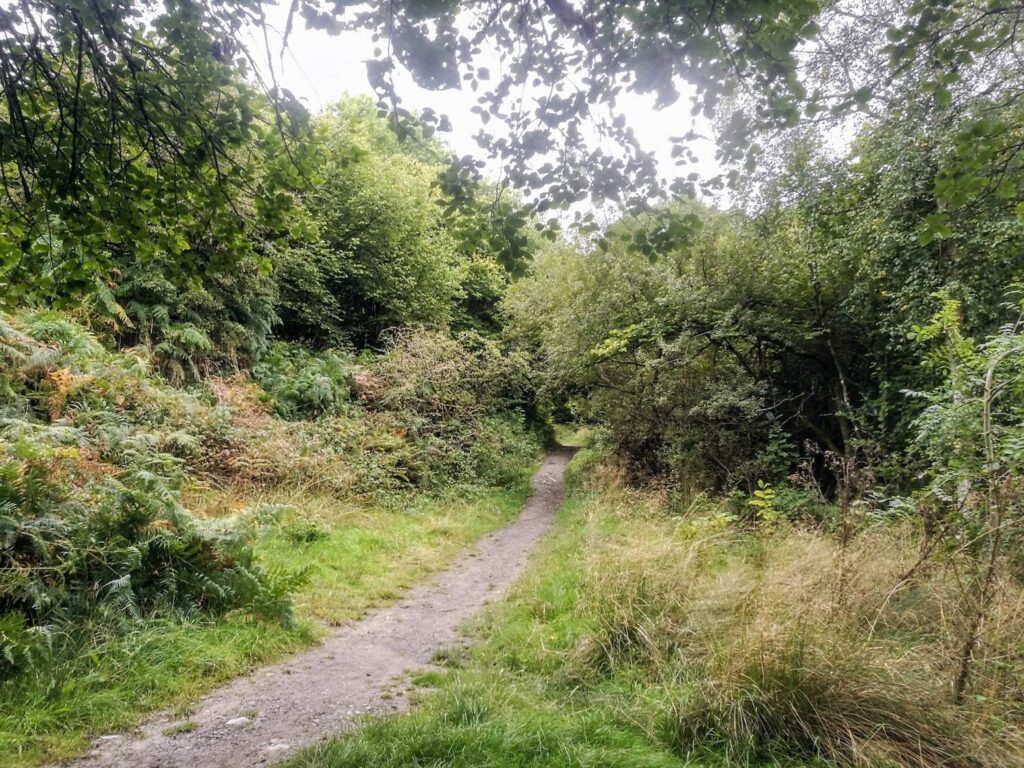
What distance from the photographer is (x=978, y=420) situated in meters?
5.29

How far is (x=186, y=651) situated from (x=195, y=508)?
3.35 meters

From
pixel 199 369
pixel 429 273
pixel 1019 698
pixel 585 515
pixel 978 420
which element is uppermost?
pixel 429 273

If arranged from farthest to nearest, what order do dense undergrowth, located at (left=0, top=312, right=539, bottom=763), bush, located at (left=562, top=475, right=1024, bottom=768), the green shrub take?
the green shrub → dense undergrowth, located at (left=0, top=312, right=539, bottom=763) → bush, located at (left=562, top=475, right=1024, bottom=768)

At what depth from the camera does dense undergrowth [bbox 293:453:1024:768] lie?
3062 millimetres

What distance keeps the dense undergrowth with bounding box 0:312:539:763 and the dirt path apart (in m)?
0.25

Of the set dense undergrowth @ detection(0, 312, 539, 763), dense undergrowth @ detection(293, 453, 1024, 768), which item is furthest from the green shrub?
dense undergrowth @ detection(293, 453, 1024, 768)

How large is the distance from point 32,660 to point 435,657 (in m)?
3.04

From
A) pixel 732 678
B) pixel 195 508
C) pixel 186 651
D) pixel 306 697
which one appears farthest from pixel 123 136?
pixel 732 678

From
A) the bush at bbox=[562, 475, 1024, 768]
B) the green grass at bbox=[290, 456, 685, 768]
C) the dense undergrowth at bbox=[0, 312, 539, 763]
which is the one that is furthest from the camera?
the dense undergrowth at bbox=[0, 312, 539, 763]

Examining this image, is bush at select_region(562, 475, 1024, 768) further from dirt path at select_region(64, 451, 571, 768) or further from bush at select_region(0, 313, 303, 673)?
bush at select_region(0, 313, 303, 673)

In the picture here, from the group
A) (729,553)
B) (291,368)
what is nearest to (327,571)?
(729,553)

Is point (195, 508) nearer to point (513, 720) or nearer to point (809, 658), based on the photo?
point (513, 720)

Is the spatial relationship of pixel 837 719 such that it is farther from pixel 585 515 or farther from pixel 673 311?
pixel 673 311

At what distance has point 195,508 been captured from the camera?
744 centimetres
